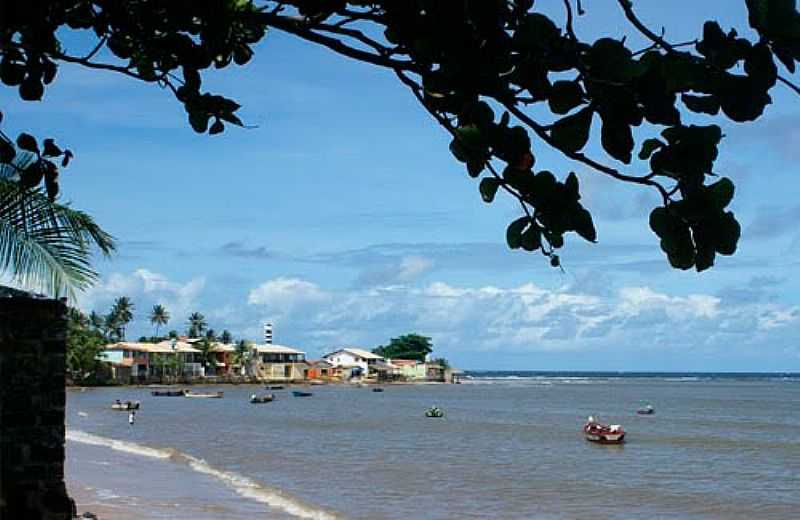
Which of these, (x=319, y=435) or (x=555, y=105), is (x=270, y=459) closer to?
(x=319, y=435)

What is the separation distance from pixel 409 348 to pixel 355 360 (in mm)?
20082

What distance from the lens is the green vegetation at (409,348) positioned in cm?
14200

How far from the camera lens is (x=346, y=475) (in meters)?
27.1

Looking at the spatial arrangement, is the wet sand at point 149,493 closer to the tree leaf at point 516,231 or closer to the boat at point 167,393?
the tree leaf at point 516,231

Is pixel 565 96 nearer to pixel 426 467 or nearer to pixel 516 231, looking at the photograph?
pixel 516 231

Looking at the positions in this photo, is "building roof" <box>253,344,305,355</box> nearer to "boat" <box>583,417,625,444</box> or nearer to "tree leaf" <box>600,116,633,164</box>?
"boat" <box>583,417,625,444</box>

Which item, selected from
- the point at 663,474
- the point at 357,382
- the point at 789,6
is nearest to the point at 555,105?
the point at 789,6

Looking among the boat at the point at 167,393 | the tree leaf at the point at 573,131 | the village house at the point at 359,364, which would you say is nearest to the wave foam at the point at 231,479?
the tree leaf at the point at 573,131

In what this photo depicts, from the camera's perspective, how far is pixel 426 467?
2975 cm

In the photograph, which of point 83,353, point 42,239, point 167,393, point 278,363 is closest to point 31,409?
point 42,239

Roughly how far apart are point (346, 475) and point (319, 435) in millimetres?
14161

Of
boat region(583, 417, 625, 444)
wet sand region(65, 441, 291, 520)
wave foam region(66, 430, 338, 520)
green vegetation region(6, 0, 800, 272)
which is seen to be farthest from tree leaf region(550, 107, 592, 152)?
boat region(583, 417, 625, 444)

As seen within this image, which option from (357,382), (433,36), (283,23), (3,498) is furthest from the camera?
(357,382)

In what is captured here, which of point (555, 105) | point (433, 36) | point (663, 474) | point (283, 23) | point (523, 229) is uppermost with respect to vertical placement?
point (283, 23)
